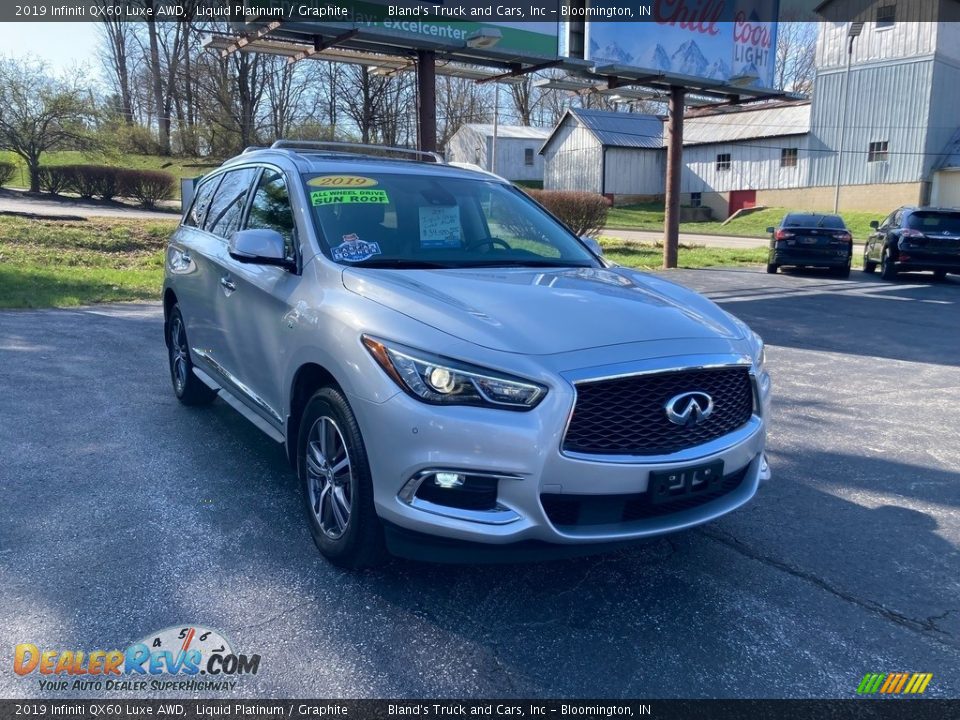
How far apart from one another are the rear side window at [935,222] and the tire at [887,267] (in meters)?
0.77

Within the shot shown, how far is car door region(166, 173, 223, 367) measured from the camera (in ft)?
17.2

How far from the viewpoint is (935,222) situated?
17.5 metres

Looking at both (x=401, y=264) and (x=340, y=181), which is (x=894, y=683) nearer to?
(x=401, y=264)

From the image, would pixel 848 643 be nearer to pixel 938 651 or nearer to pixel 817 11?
pixel 938 651

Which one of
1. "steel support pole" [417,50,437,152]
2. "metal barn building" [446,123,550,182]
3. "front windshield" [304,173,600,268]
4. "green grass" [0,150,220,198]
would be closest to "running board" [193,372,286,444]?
"front windshield" [304,173,600,268]

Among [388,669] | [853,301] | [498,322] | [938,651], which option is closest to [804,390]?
[938,651]

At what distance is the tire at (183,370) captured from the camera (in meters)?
6.00

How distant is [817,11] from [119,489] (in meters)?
44.4

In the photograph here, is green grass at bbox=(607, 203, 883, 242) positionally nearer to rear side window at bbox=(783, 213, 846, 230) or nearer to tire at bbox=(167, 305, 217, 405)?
rear side window at bbox=(783, 213, 846, 230)

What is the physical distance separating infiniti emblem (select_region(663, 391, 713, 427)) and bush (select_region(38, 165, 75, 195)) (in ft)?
101

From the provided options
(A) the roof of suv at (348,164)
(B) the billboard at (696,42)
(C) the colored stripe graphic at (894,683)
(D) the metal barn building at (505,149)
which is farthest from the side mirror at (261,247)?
(D) the metal barn building at (505,149)

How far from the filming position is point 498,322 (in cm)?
317

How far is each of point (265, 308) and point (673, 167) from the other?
14.9m

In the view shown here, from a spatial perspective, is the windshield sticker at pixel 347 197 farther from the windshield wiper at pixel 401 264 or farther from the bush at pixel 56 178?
the bush at pixel 56 178
